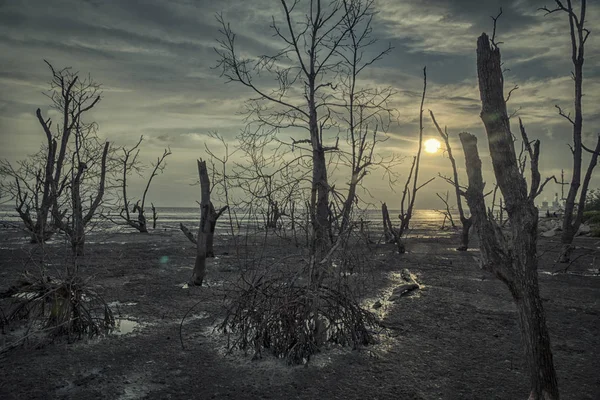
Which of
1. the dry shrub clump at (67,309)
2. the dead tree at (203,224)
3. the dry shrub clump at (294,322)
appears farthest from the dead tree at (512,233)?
the dead tree at (203,224)

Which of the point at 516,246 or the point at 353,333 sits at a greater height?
the point at 516,246

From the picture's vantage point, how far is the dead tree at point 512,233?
3.32m

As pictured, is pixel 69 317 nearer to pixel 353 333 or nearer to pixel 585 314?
pixel 353 333

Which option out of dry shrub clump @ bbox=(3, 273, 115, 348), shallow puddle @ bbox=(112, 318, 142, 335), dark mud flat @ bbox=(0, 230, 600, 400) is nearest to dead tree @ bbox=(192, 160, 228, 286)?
dark mud flat @ bbox=(0, 230, 600, 400)

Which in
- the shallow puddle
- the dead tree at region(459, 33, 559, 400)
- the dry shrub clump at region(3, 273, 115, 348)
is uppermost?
the dead tree at region(459, 33, 559, 400)

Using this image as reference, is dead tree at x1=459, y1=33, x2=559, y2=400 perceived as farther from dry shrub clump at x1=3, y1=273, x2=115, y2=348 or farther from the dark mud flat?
dry shrub clump at x1=3, y1=273, x2=115, y2=348

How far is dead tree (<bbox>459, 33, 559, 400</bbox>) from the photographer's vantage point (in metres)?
3.32

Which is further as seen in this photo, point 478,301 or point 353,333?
point 478,301

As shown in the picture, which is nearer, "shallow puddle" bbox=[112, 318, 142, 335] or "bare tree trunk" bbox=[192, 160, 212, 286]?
"shallow puddle" bbox=[112, 318, 142, 335]

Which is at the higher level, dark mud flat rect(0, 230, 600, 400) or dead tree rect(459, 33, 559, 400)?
dead tree rect(459, 33, 559, 400)

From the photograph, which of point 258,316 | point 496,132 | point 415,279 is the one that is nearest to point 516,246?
point 496,132

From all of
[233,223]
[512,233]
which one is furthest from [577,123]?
[233,223]

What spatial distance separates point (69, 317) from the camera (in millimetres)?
5574

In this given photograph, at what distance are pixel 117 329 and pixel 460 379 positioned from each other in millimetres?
5035
